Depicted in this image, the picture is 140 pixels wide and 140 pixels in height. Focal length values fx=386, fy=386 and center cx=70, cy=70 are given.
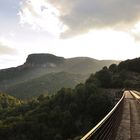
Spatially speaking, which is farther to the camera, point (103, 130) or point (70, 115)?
point (70, 115)

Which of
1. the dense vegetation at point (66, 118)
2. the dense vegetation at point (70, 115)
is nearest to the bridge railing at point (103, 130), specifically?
the dense vegetation at point (70, 115)

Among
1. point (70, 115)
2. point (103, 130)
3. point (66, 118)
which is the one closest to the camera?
point (103, 130)

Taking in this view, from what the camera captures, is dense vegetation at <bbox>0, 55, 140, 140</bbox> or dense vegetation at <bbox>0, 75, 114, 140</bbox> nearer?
dense vegetation at <bbox>0, 75, 114, 140</bbox>

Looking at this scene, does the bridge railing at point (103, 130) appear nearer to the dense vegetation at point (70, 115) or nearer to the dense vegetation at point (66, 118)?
the dense vegetation at point (70, 115)

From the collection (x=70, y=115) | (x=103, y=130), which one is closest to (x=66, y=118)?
(x=70, y=115)

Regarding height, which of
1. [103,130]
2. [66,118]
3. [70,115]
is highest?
[103,130]

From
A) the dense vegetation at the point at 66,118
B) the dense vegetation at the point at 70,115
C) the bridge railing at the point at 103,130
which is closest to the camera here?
the bridge railing at the point at 103,130

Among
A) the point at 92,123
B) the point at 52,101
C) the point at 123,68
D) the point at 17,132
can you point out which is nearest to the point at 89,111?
the point at 92,123

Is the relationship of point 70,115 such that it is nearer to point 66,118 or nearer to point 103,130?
point 66,118

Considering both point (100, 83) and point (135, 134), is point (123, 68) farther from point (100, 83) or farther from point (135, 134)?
point (135, 134)

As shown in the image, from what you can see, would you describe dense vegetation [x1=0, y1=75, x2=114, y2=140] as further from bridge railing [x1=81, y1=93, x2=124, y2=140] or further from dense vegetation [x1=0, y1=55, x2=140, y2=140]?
bridge railing [x1=81, y1=93, x2=124, y2=140]

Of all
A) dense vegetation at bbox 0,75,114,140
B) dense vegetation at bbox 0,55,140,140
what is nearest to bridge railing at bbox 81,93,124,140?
dense vegetation at bbox 0,55,140,140

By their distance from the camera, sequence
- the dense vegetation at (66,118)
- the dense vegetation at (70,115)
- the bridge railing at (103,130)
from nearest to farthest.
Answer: the bridge railing at (103,130), the dense vegetation at (66,118), the dense vegetation at (70,115)

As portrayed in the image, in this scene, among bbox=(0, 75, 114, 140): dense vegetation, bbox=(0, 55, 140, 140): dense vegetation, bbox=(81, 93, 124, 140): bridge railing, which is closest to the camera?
bbox=(81, 93, 124, 140): bridge railing
